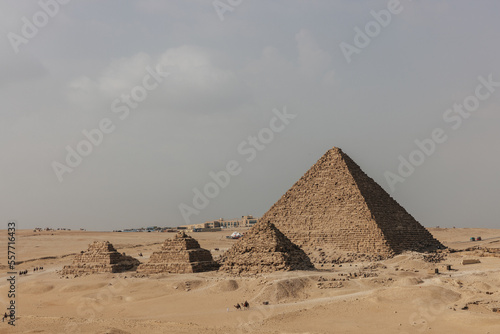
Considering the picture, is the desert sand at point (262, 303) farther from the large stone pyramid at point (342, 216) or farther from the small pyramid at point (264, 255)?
the large stone pyramid at point (342, 216)

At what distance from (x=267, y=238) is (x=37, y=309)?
14118 mm

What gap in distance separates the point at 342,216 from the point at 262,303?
73.0ft

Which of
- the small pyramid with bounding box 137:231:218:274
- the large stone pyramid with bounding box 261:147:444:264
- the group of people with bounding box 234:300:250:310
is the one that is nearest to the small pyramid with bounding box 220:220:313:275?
the small pyramid with bounding box 137:231:218:274

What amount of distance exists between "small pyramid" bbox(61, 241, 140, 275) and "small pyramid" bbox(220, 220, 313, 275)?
8.68m

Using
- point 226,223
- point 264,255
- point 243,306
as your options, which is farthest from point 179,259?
point 226,223

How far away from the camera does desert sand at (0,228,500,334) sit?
18.3m

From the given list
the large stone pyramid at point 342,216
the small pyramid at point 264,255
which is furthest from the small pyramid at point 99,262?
the large stone pyramid at point 342,216

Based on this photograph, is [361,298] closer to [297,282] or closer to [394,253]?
[297,282]

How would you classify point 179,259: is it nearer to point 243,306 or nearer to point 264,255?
point 264,255

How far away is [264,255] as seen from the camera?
30172mm

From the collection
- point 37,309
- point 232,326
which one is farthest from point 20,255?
A: point 232,326

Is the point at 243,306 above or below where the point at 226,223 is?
below

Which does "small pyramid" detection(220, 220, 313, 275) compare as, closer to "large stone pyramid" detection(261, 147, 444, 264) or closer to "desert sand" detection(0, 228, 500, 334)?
"desert sand" detection(0, 228, 500, 334)

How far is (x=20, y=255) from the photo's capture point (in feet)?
178
